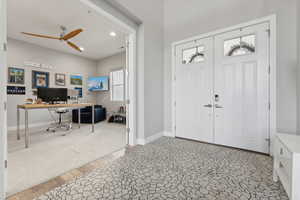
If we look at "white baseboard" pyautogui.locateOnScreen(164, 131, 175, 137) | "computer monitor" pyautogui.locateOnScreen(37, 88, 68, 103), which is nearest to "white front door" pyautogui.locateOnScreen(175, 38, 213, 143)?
"white baseboard" pyautogui.locateOnScreen(164, 131, 175, 137)

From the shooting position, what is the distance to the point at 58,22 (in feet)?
11.1

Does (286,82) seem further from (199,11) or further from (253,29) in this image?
(199,11)

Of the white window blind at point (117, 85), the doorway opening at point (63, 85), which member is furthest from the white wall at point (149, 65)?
the white window blind at point (117, 85)

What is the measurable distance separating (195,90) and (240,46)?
117 centimetres

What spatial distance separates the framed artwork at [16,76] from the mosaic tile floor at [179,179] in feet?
15.2

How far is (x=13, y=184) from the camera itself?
1.52 m

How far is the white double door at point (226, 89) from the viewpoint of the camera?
228 centimetres

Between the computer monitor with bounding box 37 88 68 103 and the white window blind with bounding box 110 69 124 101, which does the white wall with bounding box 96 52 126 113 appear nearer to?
the white window blind with bounding box 110 69 124 101

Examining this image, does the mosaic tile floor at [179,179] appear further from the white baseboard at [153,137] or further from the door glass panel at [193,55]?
the door glass panel at [193,55]

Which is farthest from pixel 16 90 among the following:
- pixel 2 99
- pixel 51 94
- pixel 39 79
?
pixel 2 99

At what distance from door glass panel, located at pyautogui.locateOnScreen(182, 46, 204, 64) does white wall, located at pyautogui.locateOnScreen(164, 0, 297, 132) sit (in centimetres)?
32

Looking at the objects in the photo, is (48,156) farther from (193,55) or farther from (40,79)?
(40,79)

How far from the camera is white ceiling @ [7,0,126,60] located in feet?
9.00

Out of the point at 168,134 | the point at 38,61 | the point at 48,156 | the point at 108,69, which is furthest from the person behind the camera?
the point at 108,69
